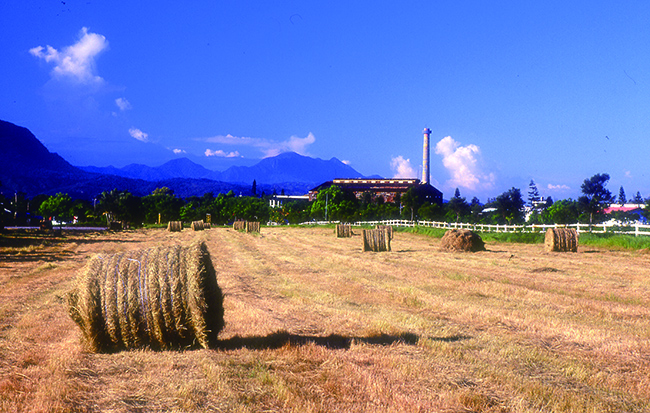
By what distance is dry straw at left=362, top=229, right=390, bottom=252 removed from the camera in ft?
95.0

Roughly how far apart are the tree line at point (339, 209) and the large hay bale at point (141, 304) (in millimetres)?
52235

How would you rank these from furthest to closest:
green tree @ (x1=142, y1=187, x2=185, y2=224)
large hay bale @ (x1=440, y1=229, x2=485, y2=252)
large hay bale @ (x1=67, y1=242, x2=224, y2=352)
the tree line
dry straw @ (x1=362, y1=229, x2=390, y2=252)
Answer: green tree @ (x1=142, y1=187, x2=185, y2=224), the tree line, dry straw @ (x1=362, y1=229, x2=390, y2=252), large hay bale @ (x1=440, y1=229, x2=485, y2=252), large hay bale @ (x1=67, y1=242, x2=224, y2=352)

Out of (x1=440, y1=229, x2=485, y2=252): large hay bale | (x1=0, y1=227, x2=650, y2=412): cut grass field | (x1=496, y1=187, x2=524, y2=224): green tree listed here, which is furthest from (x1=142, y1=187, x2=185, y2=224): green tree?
(x1=0, y1=227, x2=650, y2=412): cut grass field

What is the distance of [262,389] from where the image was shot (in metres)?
5.75

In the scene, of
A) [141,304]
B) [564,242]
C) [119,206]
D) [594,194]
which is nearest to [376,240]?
[564,242]

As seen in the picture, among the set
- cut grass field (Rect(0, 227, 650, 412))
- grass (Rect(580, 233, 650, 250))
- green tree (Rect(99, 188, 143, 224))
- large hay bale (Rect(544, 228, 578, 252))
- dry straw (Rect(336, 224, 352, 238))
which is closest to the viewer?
cut grass field (Rect(0, 227, 650, 412))

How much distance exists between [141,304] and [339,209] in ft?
329

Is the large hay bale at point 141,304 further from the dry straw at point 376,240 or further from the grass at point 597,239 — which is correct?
the grass at point 597,239

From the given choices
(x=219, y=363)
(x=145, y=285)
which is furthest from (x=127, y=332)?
(x=219, y=363)

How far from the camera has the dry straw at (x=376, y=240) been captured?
28953 millimetres

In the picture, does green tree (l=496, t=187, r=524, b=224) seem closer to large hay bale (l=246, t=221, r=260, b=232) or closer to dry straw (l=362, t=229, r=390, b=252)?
large hay bale (l=246, t=221, r=260, b=232)

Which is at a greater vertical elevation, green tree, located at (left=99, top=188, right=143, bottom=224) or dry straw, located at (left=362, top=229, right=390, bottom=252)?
green tree, located at (left=99, top=188, right=143, bottom=224)

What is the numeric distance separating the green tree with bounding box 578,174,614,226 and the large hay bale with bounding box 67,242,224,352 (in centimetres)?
5657

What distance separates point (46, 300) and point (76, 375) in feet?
22.4
